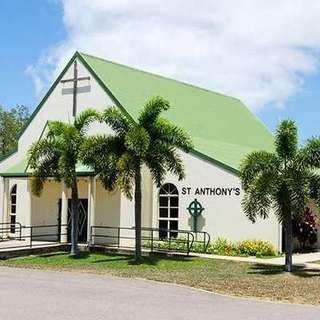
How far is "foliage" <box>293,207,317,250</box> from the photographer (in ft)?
94.0

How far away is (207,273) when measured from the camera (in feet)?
69.0

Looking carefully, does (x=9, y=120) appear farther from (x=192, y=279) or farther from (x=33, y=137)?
(x=192, y=279)

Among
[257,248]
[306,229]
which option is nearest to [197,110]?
[306,229]

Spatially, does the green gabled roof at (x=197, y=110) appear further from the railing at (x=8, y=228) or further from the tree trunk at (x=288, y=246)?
the railing at (x=8, y=228)

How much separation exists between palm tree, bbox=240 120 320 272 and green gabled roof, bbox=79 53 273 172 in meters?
5.85

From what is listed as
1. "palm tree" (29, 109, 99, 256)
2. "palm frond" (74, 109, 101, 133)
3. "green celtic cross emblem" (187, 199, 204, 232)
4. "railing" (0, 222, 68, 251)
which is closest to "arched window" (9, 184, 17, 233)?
"railing" (0, 222, 68, 251)

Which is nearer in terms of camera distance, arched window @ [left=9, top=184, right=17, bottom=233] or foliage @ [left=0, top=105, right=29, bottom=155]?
arched window @ [left=9, top=184, right=17, bottom=233]

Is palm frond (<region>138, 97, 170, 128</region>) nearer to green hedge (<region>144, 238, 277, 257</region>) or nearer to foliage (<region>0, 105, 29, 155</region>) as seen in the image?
green hedge (<region>144, 238, 277, 257</region>)

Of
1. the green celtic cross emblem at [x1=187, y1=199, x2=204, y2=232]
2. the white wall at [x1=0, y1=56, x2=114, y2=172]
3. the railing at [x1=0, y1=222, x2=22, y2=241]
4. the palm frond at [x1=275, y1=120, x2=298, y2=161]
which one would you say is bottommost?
the railing at [x1=0, y1=222, x2=22, y2=241]

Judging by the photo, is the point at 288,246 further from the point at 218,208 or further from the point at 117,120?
the point at 117,120

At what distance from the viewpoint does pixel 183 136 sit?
80.9ft

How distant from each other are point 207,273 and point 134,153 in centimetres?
539

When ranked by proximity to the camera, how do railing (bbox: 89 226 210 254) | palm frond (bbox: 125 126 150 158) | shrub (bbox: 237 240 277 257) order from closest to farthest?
palm frond (bbox: 125 126 150 158) < shrub (bbox: 237 240 277 257) < railing (bbox: 89 226 210 254)

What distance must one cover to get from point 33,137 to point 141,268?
528 inches
